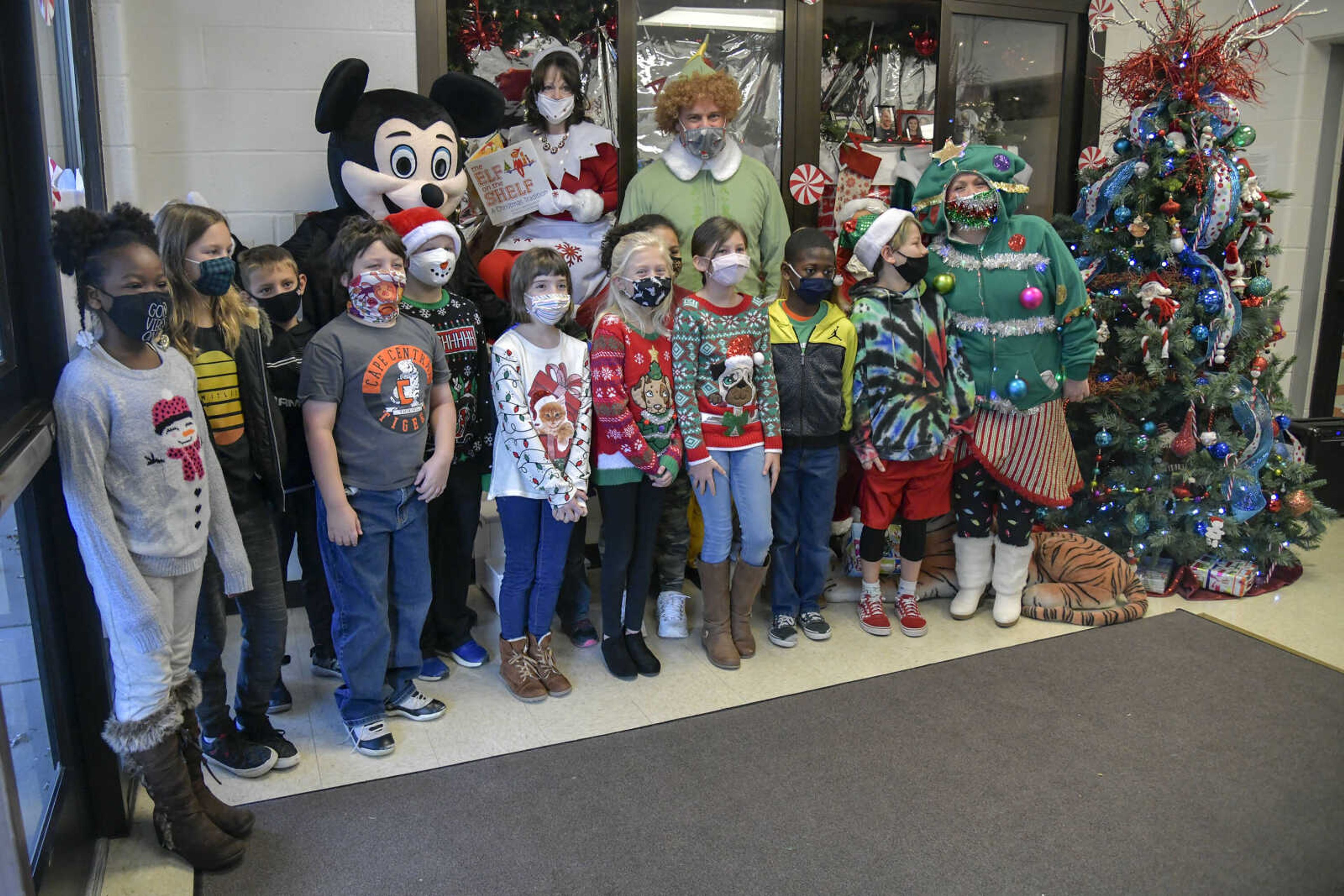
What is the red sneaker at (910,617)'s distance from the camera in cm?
332

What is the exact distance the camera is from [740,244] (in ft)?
9.39

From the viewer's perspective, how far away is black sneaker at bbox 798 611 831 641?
3268mm

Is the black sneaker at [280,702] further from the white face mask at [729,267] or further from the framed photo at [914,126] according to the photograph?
the framed photo at [914,126]

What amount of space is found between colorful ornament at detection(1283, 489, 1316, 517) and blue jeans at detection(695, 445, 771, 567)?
2033mm

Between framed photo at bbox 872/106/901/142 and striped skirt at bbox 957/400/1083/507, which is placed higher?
framed photo at bbox 872/106/901/142

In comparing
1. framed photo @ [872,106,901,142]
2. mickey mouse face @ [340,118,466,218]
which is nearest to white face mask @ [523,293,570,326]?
mickey mouse face @ [340,118,466,218]

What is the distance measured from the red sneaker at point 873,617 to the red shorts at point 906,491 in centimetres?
24

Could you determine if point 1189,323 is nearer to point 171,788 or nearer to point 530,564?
point 530,564

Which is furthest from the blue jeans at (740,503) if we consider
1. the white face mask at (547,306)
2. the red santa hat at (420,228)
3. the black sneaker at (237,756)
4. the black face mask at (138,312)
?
the black face mask at (138,312)

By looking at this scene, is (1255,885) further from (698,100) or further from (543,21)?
(543,21)

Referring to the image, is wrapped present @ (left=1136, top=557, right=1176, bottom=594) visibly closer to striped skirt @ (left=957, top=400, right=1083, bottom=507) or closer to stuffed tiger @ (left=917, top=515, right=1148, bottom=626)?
stuffed tiger @ (left=917, top=515, right=1148, bottom=626)

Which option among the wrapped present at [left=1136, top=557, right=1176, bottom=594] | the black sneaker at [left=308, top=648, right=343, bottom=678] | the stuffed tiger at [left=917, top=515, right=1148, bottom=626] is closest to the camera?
the black sneaker at [left=308, top=648, right=343, bottom=678]

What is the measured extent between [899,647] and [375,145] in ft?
7.19

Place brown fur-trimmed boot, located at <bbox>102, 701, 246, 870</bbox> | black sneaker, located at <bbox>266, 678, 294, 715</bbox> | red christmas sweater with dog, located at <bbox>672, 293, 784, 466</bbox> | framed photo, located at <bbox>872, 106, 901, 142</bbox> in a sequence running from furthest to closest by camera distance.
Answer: framed photo, located at <bbox>872, 106, 901, 142</bbox> < red christmas sweater with dog, located at <bbox>672, 293, 784, 466</bbox> < black sneaker, located at <bbox>266, 678, 294, 715</bbox> < brown fur-trimmed boot, located at <bbox>102, 701, 246, 870</bbox>
